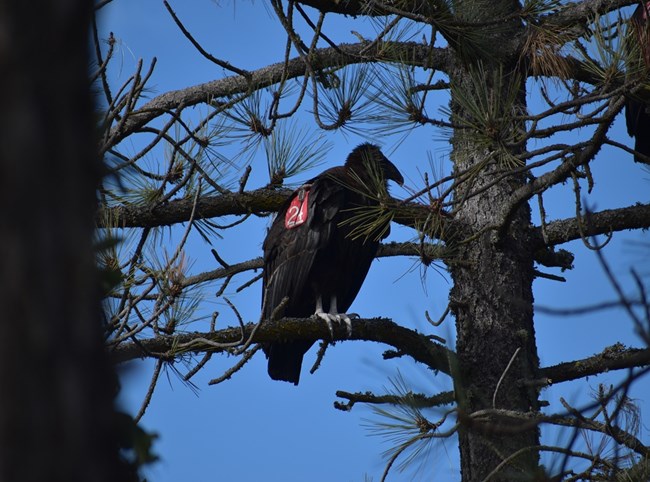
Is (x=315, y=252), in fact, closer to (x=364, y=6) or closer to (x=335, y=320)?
(x=335, y=320)

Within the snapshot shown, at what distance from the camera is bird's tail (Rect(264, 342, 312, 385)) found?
16.6 ft

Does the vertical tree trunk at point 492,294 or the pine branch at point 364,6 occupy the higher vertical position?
the pine branch at point 364,6

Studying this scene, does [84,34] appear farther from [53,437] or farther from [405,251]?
[405,251]

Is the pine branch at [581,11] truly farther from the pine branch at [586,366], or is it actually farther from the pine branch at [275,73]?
the pine branch at [586,366]

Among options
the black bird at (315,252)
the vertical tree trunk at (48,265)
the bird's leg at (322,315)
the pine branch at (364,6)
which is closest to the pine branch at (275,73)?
the pine branch at (364,6)

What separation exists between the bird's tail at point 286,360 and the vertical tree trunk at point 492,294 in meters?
1.03

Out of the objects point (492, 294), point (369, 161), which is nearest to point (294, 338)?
point (492, 294)

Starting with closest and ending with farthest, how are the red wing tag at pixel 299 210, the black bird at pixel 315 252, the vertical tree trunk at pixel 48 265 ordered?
the vertical tree trunk at pixel 48 265 → the red wing tag at pixel 299 210 → the black bird at pixel 315 252

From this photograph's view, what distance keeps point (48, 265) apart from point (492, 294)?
360 centimetres

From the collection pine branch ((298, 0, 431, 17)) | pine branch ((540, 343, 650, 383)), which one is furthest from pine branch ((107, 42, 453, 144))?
pine branch ((540, 343, 650, 383))

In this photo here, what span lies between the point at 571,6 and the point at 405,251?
1.47 meters

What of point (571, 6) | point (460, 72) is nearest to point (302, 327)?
point (460, 72)

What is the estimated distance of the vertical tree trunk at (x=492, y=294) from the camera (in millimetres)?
4090

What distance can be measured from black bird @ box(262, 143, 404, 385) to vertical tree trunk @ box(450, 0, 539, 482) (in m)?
0.64
